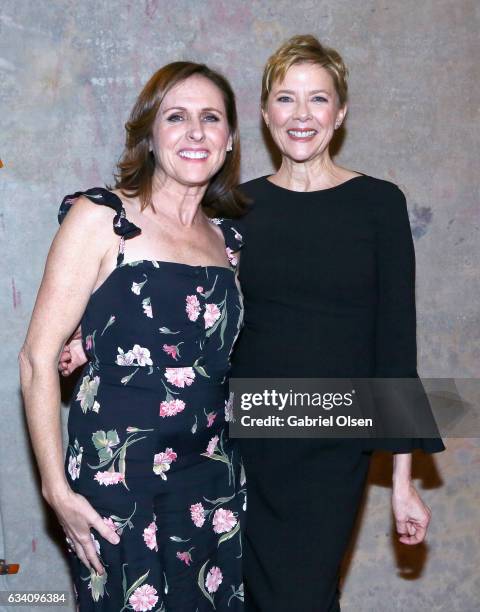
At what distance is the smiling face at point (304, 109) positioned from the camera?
2260 millimetres

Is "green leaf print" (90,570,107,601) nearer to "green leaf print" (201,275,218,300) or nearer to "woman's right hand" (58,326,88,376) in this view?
"woman's right hand" (58,326,88,376)

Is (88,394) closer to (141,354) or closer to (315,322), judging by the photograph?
(141,354)

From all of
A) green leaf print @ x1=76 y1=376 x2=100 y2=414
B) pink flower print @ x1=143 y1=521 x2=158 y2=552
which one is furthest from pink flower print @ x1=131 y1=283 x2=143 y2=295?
pink flower print @ x1=143 y1=521 x2=158 y2=552

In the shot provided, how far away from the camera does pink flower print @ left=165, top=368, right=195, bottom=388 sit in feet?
6.40

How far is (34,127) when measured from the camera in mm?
2629

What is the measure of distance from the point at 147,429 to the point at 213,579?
0.47 m

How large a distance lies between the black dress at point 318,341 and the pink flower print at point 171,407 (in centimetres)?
41

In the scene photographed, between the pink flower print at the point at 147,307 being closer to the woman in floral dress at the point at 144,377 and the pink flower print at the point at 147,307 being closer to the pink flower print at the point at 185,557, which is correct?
the woman in floral dress at the point at 144,377

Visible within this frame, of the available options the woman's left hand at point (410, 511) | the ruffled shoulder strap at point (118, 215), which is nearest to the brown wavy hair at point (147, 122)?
the ruffled shoulder strap at point (118, 215)

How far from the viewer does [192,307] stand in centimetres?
198

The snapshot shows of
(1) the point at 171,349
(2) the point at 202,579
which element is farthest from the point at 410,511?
(1) the point at 171,349

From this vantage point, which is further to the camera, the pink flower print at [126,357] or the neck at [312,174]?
the neck at [312,174]

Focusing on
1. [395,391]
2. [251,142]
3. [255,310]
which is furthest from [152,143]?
[395,391]

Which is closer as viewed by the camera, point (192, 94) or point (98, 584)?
point (98, 584)
